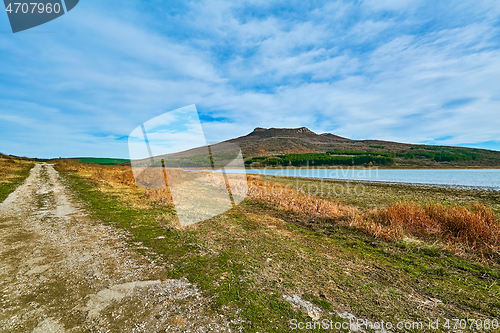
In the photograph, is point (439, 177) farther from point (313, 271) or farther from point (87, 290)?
point (87, 290)

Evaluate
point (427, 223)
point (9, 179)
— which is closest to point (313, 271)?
point (427, 223)

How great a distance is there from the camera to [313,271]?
4535 millimetres

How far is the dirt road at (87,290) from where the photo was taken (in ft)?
9.16

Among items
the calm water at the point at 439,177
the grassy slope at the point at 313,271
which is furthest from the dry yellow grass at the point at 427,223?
the calm water at the point at 439,177

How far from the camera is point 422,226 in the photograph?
26.5ft

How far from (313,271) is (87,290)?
4.18m

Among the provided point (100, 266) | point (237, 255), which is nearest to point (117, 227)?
point (100, 266)

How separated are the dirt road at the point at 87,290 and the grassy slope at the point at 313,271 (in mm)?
453

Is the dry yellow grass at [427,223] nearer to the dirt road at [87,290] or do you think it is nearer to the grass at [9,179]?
the dirt road at [87,290]

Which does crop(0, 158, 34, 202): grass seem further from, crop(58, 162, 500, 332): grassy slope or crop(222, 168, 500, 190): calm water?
crop(222, 168, 500, 190): calm water

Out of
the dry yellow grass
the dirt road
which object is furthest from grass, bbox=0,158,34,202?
the dry yellow grass

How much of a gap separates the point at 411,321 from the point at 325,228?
17.0 ft

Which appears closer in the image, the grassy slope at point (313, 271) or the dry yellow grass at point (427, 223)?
the grassy slope at point (313, 271)

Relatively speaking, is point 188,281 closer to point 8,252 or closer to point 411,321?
point 411,321
